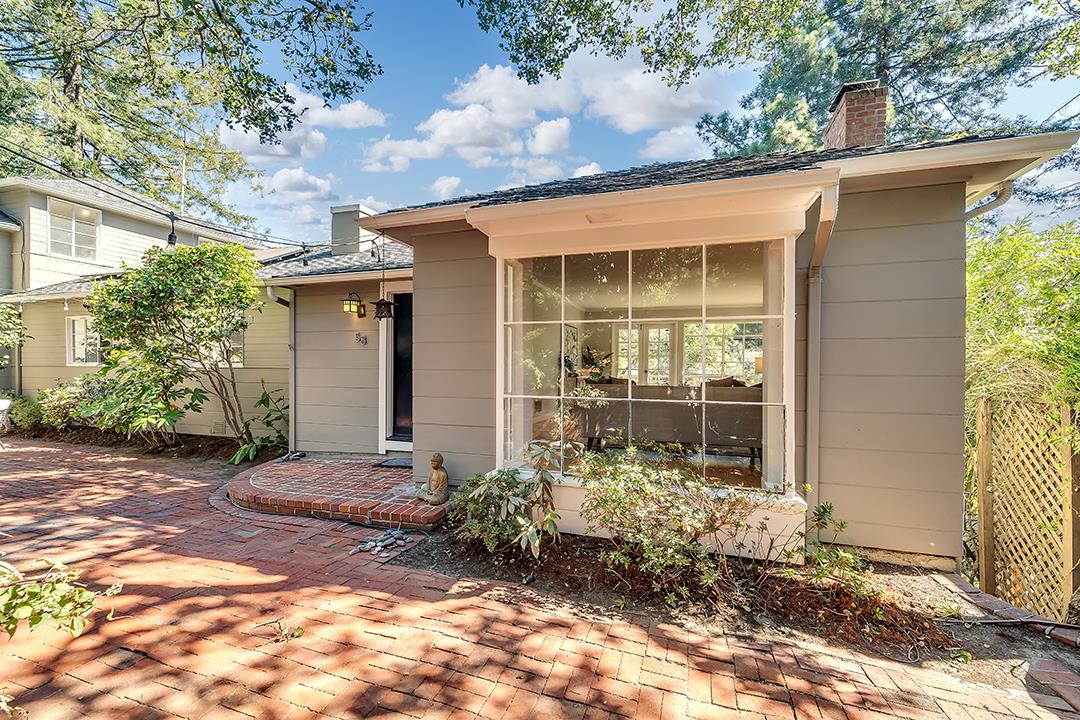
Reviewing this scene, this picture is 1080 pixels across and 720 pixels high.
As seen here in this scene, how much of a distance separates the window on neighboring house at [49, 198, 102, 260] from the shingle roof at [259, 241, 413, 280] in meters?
7.64

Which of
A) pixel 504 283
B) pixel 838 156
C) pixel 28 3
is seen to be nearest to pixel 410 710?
pixel 504 283

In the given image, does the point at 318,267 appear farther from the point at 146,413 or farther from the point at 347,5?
the point at 347,5

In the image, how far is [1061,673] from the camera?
90.0 inches

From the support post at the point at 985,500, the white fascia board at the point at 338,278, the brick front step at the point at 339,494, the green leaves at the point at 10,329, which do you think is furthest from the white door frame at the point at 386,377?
the green leaves at the point at 10,329

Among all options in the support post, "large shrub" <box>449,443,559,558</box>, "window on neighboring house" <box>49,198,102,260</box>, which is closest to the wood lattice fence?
the support post

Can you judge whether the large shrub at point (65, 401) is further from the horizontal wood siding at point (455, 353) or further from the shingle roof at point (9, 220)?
the horizontal wood siding at point (455, 353)

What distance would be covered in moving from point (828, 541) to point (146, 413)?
8508mm

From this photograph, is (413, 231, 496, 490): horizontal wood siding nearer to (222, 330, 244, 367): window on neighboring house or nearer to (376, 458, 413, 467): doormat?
(376, 458, 413, 467): doormat

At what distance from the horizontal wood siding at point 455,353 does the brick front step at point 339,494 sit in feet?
1.58

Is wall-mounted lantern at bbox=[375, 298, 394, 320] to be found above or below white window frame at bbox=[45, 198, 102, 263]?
below

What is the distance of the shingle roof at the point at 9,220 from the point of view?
1067cm

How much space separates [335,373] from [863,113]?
7.08 m

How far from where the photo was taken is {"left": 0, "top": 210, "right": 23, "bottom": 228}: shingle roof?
10.7 meters

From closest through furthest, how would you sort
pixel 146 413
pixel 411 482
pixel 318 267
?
pixel 411 482
pixel 146 413
pixel 318 267
